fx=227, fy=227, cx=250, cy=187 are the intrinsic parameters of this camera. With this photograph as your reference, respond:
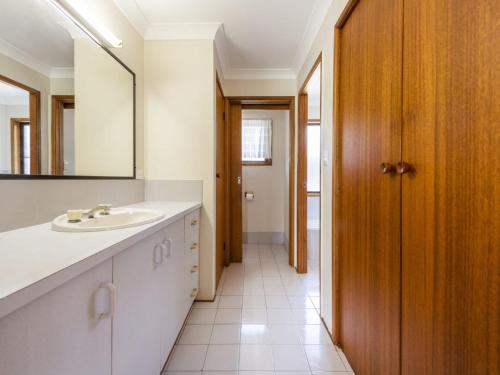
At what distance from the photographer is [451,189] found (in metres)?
0.61

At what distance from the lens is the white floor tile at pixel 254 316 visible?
1625mm

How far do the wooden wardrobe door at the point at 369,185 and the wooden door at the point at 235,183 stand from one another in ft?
4.89

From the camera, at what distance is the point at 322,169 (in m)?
1.63

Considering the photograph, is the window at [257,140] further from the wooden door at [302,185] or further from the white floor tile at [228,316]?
the white floor tile at [228,316]

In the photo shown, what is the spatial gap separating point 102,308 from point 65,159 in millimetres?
844

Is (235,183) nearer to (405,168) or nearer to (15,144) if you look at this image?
(15,144)

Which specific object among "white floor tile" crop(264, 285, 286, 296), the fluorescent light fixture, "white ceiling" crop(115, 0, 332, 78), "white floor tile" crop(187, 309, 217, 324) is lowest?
"white floor tile" crop(187, 309, 217, 324)

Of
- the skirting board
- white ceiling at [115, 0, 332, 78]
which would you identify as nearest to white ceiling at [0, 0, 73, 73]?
white ceiling at [115, 0, 332, 78]

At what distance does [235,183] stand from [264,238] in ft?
4.22

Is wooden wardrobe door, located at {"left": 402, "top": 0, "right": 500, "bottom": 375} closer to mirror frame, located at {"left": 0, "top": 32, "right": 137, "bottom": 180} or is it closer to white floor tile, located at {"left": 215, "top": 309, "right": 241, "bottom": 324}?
white floor tile, located at {"left": 215, "top": 309, "right": 241, "bottom": 324}

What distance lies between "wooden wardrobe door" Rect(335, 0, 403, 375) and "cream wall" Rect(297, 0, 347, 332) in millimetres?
104

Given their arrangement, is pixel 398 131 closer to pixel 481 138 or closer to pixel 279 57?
pixel 481 138

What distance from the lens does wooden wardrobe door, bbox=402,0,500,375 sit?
52cm

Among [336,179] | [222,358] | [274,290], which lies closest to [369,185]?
[336,179]
